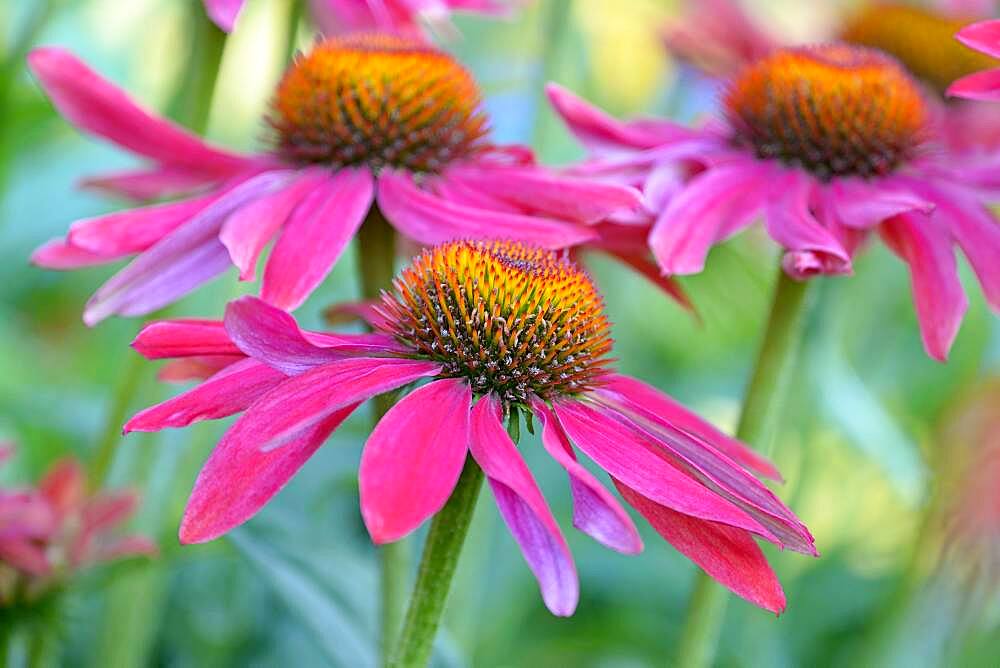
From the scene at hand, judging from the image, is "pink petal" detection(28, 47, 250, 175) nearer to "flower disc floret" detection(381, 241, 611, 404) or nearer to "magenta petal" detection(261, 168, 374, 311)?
"magenta petal" detection(261, 168, 374, 311)

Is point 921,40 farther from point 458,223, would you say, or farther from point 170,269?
point 170,269

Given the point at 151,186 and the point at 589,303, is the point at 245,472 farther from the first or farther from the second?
the point at 151,186

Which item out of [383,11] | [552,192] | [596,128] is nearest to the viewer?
[552,192]

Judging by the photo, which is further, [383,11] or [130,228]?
[383,11]

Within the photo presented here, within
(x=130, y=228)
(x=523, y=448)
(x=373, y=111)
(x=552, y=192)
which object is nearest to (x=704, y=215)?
(x=552, y=192)

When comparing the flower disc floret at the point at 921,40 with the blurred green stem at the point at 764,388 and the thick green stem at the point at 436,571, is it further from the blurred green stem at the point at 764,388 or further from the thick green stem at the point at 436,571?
the thick green stem at the point at 436,571

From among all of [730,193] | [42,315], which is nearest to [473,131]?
[730,193]
